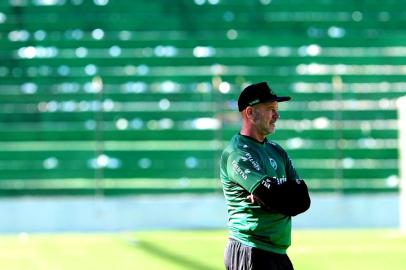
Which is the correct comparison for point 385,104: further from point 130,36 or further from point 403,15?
point 130,36

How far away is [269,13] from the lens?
1421cm

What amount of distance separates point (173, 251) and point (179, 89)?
4.62 meters

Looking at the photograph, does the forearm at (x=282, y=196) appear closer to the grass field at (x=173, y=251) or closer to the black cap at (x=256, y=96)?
the black cap at (x=256, y=96)

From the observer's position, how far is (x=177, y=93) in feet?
44.7

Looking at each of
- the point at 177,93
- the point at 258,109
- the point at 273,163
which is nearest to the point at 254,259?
the point at 273,163

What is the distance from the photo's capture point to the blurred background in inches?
529

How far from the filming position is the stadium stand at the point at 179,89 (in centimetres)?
1346

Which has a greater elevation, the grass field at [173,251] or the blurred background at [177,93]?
the blurred background at [177,93]

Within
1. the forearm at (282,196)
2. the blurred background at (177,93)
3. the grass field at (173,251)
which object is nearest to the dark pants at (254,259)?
the forearm at (282,196)

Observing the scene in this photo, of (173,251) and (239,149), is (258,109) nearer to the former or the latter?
(239,149)

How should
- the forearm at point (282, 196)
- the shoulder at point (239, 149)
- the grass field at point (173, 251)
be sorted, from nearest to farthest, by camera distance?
the forearm at point (282, 196)
the shoulder at point (239, 149)
the grass field at point (173, 251)

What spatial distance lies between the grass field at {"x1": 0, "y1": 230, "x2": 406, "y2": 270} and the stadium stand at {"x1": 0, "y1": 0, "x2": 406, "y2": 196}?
6.24 feet

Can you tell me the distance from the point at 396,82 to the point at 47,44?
17.1 feet

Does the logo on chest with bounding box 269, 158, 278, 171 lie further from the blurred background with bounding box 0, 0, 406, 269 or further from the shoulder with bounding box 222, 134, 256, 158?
the blurred background with bounding box 0, 0, 406, 269
